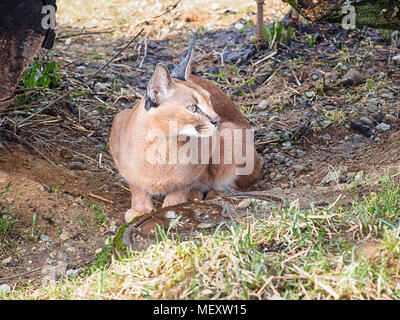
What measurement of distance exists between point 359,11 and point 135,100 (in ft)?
10.1

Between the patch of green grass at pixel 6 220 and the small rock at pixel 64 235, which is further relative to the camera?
the small rock at pixel 64 235

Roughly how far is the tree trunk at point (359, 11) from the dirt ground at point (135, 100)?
1.08 m

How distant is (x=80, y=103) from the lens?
627 centimetres

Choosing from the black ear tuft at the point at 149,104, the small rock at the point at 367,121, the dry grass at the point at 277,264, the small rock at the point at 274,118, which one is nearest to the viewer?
the dry grass at the point at 277,264

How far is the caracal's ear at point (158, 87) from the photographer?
4102 mm

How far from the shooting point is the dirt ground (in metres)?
4.36

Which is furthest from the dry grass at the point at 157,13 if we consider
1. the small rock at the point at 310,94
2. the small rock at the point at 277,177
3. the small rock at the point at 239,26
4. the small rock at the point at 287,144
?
the small rock at the point at 277,177

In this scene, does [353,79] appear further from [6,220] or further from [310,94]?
[6,220]

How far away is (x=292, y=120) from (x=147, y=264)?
3342mm

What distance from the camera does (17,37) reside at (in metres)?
4.30

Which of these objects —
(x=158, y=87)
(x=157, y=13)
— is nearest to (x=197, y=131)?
(x=158, y=87)

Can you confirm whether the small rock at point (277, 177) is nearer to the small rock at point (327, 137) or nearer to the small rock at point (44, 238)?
the small rock at point (327, 137)

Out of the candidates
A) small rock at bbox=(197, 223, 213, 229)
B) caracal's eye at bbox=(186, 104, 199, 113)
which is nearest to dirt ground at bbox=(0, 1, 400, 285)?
small rock at bbox=(197, 223, 213, 229)

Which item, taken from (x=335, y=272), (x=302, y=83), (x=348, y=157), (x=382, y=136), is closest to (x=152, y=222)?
(x=335, y=272)
